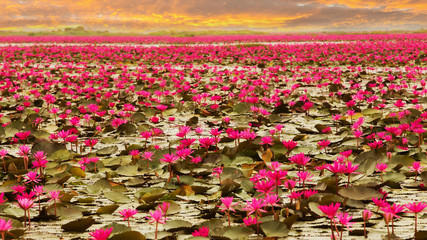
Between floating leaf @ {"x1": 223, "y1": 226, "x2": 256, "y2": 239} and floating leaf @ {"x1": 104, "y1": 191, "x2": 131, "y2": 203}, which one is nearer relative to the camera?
floating leaf @ {"x1": 223, "y1": 226, "x2": 256, "y2": 239}

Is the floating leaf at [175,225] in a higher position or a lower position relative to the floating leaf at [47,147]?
lower

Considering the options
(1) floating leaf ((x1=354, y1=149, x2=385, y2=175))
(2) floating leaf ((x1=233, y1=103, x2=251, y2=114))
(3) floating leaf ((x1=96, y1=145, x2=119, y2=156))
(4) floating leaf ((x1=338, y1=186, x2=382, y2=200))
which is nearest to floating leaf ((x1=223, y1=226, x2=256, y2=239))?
(4) floating leaf ((x1=338, y1=186, x2=382, y2=200))

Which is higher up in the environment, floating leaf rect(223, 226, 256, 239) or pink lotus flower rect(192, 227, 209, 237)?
pink lotus flower rect(192, 227, 209, 237)

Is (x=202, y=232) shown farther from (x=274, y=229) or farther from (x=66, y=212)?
(x=66, y=212)

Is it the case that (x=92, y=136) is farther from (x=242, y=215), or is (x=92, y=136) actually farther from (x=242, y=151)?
(x=242, y=215)

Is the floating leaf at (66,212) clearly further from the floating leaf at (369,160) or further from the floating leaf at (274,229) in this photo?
the floating leaf at (369,160)

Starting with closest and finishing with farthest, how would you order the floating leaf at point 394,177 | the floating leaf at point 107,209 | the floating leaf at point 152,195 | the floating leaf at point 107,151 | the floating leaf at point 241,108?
1. the floating leaf at point 107,209
2. the floating leaf at point 152,195
3. the floating leaf at point 394,177
4. the floating leaf at point 107,151
5. the floating leaf at point 241,108

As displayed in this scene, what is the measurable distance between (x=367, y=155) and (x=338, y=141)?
0.88 meters

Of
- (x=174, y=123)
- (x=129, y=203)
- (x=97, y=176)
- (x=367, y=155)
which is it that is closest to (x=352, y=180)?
(x=367, y=155)

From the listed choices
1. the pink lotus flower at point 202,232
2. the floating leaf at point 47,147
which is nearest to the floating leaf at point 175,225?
the pink lotus flower at point 202,232

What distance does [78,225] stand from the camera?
1.96m

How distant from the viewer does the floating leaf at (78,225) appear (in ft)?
6.40

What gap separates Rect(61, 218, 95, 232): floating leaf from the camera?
195 cm

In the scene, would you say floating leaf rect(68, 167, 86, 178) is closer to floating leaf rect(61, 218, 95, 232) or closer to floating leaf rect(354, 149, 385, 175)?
floating leaf rect(61, 218, 95, 232)
